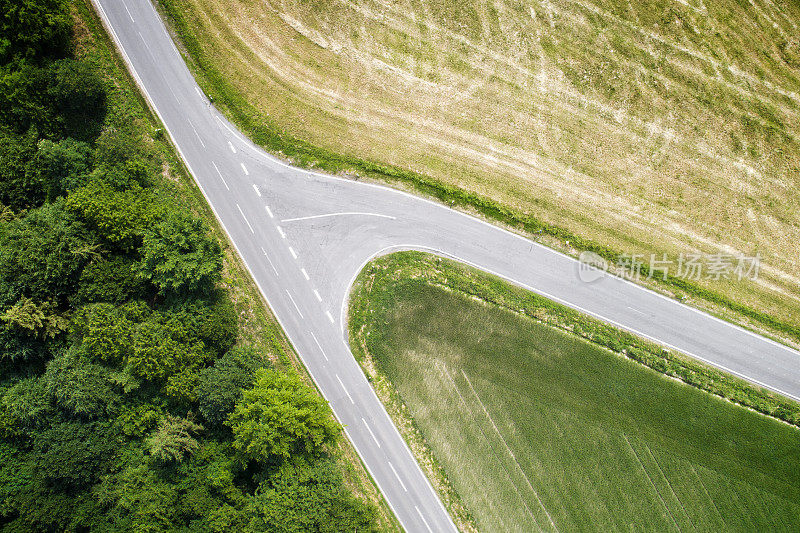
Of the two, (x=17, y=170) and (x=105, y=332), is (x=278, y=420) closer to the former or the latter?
(x=105, y=332)

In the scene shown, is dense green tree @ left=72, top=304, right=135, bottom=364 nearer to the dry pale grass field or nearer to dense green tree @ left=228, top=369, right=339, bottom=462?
dense green tree @ left=228, top=369, right=339, bottom=462

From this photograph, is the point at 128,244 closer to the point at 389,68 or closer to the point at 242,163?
the point at 242,163

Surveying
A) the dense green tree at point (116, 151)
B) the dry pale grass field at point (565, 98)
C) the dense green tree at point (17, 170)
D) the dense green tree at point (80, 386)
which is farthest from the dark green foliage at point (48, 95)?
the dense green tree at point (80, 386)

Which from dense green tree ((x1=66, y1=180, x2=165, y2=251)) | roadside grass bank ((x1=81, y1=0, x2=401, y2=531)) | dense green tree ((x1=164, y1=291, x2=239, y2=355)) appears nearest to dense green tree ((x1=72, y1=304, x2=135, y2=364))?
dense green tree ((x1=164, y1=291, x2=239, y2=355))

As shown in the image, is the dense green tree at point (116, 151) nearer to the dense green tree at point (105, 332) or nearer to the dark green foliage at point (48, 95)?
the dark green foliage at point (48, 95)

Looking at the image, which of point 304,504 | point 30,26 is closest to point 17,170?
point 30,26

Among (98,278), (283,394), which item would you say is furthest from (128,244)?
(283,394)
